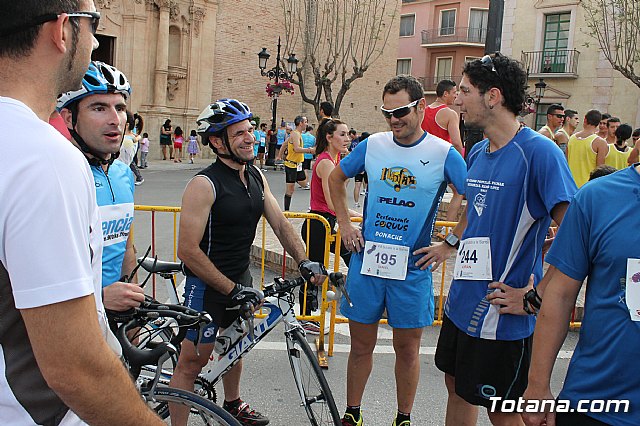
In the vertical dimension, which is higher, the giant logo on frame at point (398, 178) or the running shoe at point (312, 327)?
the giant logo on frame at point (398, 178)

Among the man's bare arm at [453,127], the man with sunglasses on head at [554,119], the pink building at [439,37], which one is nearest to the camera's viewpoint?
the man's bare arm at [453,127]

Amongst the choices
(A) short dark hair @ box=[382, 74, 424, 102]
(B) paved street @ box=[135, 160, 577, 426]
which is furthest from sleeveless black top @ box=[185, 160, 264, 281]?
(B) paved street @ box=[135, 160, 577, 426]

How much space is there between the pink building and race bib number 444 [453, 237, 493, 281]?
42.6m

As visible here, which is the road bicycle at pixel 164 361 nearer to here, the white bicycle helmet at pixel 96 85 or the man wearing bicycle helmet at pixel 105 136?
the man wearing bicycle helmet at pixel 105 136

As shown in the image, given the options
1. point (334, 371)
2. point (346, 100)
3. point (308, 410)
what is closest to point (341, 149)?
point (334, 371)

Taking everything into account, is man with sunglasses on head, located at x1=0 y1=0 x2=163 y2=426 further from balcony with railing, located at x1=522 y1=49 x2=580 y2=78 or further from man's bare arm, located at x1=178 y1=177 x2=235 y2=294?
balcony with railing, located at x1=522 y1=49 x2=580 y2=78

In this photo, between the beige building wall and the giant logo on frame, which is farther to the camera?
the beige building wall

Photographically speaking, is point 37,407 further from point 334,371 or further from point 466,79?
point 334,371

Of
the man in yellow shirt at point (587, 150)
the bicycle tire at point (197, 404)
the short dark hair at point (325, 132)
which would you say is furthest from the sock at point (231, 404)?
the man in yellow shirt at point (587, 150)

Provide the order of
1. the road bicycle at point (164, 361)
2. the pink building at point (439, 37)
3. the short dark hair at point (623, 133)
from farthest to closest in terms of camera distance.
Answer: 1. the pink building at point (439, 37)
2. the short dark hair at point (623, 133)
3. the road bicycle at point (164, 361)

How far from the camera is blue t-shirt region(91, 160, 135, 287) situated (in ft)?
9.82

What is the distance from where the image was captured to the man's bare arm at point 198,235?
10.6 feet

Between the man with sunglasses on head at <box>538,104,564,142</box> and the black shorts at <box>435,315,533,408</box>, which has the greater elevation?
the man with sunglasses on head at <box>538,104,564,142</box>

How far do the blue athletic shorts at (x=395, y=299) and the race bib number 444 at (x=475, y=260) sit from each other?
0.67 meters
